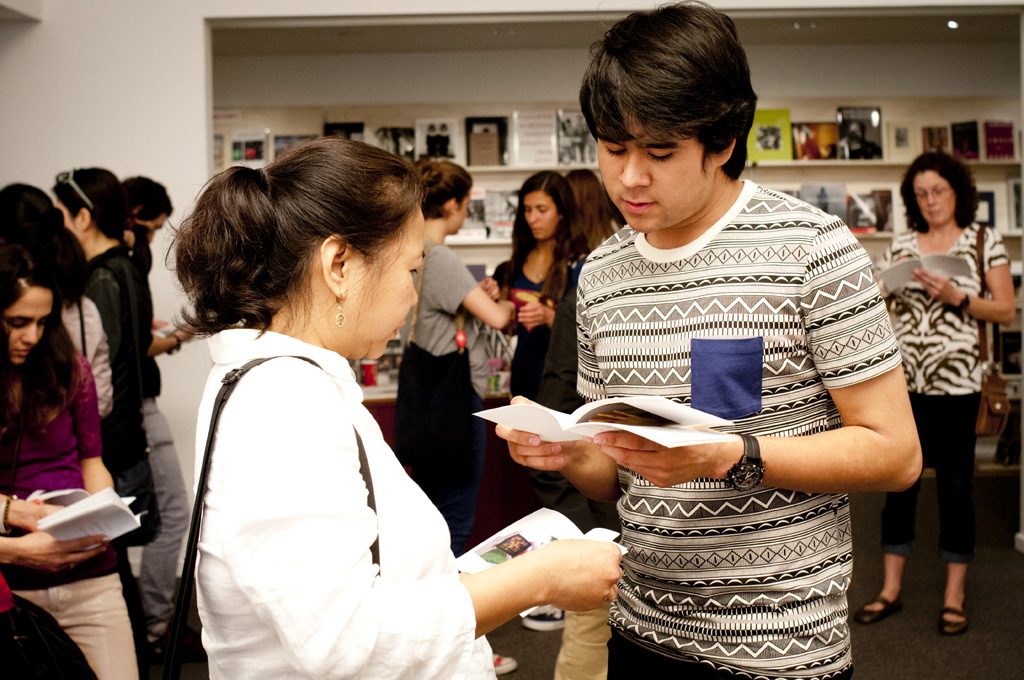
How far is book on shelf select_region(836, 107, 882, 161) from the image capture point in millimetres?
6480

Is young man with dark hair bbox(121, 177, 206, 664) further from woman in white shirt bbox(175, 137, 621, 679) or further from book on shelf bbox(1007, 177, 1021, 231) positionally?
book on shelf bbox(1007, 177, 1021, 231)

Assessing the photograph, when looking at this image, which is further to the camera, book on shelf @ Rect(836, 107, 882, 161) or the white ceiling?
book on shelf @ Rect(836, 107, 882, 161)

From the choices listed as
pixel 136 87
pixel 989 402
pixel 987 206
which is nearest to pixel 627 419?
pixel 989 402

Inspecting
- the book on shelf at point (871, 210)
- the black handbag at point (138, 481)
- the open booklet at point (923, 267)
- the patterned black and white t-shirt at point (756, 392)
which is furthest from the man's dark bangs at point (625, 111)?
the book on shelf at point (871, 210)

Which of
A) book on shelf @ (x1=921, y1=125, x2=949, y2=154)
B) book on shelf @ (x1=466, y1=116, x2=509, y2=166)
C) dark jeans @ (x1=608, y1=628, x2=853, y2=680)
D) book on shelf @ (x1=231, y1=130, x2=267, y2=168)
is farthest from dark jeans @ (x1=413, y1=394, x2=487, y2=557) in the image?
book on shelf @ (x1=921, y1=125, x2=949, y2=154)

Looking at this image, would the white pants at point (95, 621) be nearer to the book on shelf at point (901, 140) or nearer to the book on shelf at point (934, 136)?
the book on shelf at point (901, 140)

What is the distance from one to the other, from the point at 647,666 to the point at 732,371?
18.6 inches

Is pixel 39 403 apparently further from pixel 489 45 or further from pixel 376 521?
pixel 489 45

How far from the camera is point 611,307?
1.47 m

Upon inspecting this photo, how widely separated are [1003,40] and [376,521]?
6.78 meters

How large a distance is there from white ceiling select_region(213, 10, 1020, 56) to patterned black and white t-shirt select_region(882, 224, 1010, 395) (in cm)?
209

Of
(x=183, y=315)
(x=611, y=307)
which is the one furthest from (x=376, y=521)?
(x=611, y=307)

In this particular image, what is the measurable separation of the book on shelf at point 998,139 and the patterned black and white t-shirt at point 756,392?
19.6 feet

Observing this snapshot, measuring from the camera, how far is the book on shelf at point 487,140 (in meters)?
6.41
